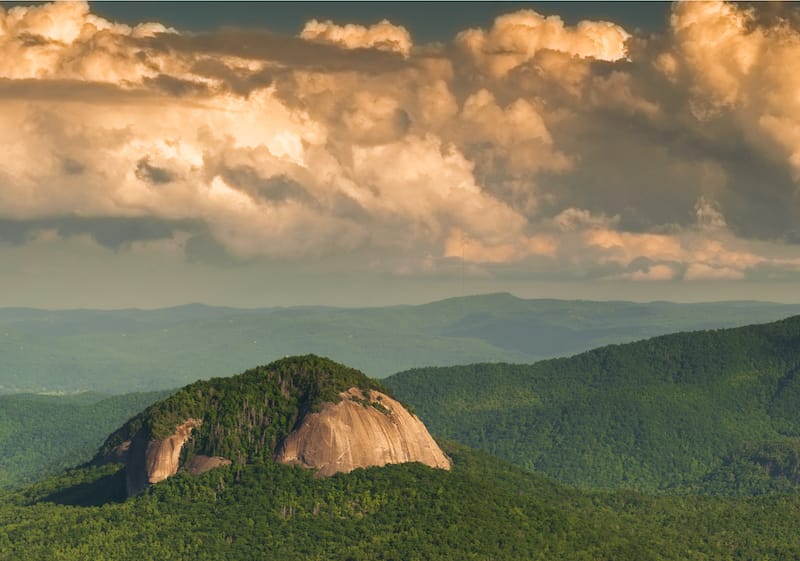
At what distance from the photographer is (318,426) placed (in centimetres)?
19912

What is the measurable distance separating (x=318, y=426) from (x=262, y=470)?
10.9 meters

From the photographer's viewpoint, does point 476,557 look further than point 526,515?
No

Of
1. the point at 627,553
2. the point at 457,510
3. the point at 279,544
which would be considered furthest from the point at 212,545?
the point at 627,553

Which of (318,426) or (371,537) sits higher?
(318,426)

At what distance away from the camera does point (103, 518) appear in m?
192

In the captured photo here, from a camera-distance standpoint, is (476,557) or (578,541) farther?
(578,541)

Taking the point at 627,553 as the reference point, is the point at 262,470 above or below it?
above

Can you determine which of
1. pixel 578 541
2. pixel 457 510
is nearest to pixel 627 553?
pixel 578 541

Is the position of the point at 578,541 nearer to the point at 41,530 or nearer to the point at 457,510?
the point at 457,510

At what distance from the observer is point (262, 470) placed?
197 metres

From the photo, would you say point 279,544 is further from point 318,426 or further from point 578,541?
point 578,541

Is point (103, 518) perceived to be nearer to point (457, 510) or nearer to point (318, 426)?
point (318, 426)

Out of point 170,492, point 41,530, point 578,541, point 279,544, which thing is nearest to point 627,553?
point 578,541

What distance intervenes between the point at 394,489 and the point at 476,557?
20.5m
